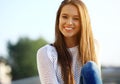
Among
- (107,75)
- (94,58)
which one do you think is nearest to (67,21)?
(94,58)

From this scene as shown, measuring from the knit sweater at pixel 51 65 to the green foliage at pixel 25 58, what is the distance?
1231 inches

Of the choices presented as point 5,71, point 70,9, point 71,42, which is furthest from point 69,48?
point 5,71

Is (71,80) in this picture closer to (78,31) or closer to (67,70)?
(67,70)

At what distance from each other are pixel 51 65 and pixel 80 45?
9.1 inches

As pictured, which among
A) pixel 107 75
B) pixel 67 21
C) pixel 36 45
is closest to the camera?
pixel 67 21

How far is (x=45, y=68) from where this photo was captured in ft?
10.8

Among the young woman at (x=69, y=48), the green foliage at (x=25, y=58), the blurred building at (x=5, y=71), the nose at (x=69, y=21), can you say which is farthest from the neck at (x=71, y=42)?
the green foliage at (x=25, y=58)

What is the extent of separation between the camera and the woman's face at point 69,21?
10.5 ft

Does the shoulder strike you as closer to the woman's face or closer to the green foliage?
the woman's face

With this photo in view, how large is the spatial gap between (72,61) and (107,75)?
68.8 feet

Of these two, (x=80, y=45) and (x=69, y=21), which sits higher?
(x=69, y=21)

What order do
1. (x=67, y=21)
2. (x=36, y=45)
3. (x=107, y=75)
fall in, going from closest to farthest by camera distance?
(x=67, y=21) → (x=107, y=75) → (x=36, y=45)

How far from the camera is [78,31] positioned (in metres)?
3.27

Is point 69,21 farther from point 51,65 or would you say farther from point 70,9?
point 51,65
